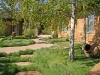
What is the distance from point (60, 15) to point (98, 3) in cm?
166

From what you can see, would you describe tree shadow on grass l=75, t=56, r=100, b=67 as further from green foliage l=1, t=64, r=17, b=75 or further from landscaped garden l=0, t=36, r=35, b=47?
landscaped garden l=0, t=36, r=35, b=47

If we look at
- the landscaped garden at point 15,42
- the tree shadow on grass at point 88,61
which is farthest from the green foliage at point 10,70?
the landscaped garden at point 15,42

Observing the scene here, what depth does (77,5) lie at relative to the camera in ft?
28.8

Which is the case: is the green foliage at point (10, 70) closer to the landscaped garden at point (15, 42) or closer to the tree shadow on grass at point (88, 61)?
the tree shadow on grass at point (88, 61)

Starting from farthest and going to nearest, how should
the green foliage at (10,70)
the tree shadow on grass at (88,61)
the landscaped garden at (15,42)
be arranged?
1. the landscaped garden at (15,42)
2. the tree shadow on grass at (88,61)
3. the green foliage at (10,70)

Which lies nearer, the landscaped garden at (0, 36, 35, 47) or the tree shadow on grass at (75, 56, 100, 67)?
the tree shadow on grass at (75, 56, 100, 67)

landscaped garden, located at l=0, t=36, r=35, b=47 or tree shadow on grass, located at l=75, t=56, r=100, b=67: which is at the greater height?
landscaped garden, located at l=0, t=36, r=35, b=47

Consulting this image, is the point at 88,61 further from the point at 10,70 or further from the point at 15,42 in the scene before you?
the point at 15,42

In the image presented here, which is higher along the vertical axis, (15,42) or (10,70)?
(15,42)

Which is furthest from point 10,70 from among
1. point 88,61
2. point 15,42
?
point 15,42

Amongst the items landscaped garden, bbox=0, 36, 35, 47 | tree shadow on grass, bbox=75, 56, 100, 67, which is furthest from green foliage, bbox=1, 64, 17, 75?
landscaped garden, bbox=0, 36, 35, 47

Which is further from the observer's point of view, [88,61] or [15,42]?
[15,42]

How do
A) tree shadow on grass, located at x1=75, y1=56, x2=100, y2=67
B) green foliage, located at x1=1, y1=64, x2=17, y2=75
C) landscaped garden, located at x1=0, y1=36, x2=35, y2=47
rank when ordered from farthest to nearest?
1. landscaped garden, located at x1=0, y1=36, x2=35, y2=47
2. tree shadow on grass, located at x1=75, y1=56, x2=100, y2=67
3. green foliage, located at x1=1, y1=64, x2=17, y2=75

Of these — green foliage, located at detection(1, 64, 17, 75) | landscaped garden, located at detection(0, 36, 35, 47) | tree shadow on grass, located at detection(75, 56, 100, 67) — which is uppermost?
landscaped garden, located at detection(0, 36, 35, 47)
